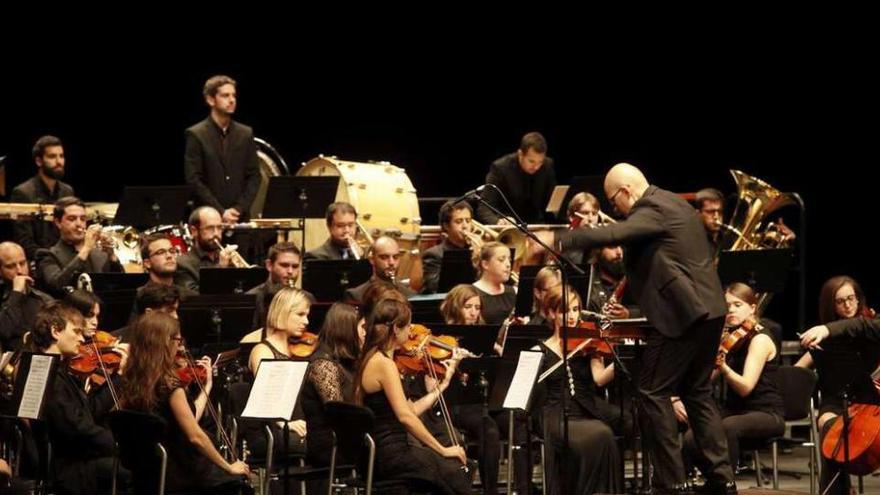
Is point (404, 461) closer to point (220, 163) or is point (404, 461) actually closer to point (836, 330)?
point (836, 330)

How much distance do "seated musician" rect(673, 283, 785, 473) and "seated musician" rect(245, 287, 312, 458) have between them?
7.01 ft

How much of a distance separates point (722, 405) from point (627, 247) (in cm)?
209

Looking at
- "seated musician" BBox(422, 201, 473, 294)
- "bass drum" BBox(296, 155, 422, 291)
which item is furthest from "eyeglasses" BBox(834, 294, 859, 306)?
"bass drum" BBox(296, 155, 422, 291)

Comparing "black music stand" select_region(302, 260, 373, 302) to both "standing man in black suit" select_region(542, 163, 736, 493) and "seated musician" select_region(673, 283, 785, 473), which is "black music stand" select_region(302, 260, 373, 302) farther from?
"standing man in black suit" select_region(542, 163, 736, 493)

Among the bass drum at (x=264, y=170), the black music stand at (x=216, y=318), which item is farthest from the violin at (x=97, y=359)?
the bass drum at (x=264, y=170)

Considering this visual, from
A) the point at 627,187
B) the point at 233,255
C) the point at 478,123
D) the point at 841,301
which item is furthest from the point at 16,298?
the point at 478,123

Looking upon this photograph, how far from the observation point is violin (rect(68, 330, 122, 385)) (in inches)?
300

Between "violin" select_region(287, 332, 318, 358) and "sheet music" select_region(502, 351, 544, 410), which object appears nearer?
"sheet music" select_region(502, 351, 544, 410)

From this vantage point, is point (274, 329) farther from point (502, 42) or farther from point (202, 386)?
point (502, 42)

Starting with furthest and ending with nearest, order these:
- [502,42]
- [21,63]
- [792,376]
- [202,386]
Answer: [502,42]
[21,63]
[792,376]
[202,386]

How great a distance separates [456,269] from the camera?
987cm

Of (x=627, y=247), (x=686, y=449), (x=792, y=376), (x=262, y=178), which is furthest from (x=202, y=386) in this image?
(x=262, y=178)

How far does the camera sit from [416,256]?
11.1 meters

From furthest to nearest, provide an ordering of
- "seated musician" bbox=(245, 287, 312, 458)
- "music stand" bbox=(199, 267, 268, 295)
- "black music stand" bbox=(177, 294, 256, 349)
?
1. "music stand" bbox=(199, 267, 268, 295)
2. "black music stand" bbox=(177, 294, 256, 349)
3. "seated musician" bbox=(245, 287, 312, 458)
